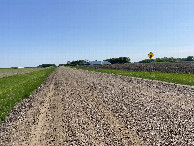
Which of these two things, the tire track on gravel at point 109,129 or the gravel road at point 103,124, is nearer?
the tire track on gravel at point 109,129

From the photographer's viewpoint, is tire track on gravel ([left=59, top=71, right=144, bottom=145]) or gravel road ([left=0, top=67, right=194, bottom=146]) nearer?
tire track on gravel ([left=59, top=71, right=144, bottom=145])

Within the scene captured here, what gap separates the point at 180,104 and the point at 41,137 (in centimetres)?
950

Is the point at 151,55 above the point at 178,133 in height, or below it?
above

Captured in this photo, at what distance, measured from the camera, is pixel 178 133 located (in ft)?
23.2

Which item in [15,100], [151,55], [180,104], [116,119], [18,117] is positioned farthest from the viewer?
[151,55]

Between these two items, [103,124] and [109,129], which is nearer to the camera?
[109,129]

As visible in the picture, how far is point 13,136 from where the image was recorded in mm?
7727

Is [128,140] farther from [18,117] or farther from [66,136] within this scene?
Result: [18,117]

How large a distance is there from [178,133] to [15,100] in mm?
13084

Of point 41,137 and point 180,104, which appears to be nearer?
point 41,137

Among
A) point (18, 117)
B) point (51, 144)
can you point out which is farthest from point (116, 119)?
point (18, 117)

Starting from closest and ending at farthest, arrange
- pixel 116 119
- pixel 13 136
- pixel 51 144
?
pixel 51 144, pixel 13 136, pixel 116 119

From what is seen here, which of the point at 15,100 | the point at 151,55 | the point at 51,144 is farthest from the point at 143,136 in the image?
the point at 151,55

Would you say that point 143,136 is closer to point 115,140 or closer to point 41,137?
point 115,140
